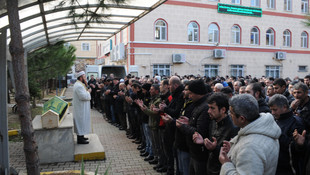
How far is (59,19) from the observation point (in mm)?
7039

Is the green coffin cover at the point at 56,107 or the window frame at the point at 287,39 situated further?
the window frame at the point at 287,39

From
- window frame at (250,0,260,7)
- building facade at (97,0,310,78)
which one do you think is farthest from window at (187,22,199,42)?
window frame at (250,0,260,7)

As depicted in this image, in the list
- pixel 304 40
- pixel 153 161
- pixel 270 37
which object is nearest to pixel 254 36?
pixel 270 37

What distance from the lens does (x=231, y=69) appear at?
947 inches

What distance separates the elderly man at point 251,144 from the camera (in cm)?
191

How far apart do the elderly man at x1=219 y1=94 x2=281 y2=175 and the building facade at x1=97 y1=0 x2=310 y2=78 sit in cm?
1615

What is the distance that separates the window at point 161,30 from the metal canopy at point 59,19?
36.9ft

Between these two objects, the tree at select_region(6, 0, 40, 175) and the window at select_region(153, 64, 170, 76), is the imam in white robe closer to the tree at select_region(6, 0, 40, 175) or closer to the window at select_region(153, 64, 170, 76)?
the tree at select_region(6, 0, 40, 175)

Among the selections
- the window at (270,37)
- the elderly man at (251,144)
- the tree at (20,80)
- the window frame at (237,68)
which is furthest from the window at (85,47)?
the elderly man at (251,144)

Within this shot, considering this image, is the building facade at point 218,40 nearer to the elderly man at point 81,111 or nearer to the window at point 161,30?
the window at point 161,30

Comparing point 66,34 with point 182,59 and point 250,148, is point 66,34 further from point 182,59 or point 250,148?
point 182,59

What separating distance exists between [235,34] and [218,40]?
2144 mm

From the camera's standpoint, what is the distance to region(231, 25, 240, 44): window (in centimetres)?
2427

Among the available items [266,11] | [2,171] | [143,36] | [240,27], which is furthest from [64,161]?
[266,11]
